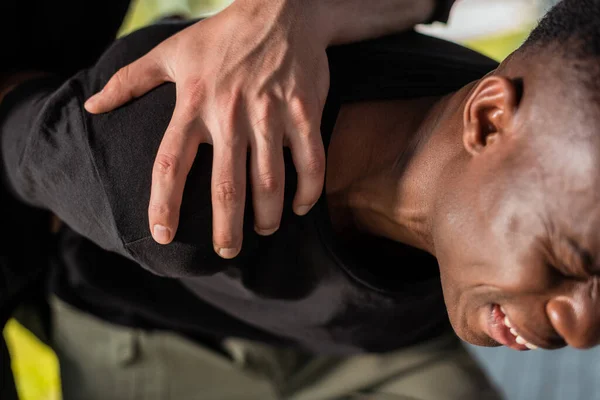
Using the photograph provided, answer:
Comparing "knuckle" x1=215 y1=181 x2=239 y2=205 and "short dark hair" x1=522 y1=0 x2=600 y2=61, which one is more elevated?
"short dark hair" x1=522 y1=0 x2=600 y2=61

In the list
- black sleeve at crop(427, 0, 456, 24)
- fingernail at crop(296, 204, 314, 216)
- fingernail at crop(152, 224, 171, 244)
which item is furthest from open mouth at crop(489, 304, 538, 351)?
black sleeve at crop(427, 0, 456, 24)

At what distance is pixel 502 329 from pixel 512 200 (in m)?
0.16

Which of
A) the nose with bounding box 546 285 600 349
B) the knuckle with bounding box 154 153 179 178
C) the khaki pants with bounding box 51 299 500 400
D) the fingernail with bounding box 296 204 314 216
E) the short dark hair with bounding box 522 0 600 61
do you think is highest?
the short dark hair with bounding box 522 0 600 61

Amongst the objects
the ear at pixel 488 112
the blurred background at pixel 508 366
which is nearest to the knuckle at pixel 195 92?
the ear at pixel 488 112

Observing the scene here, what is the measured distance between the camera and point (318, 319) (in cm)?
94

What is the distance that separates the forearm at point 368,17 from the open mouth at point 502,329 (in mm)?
373

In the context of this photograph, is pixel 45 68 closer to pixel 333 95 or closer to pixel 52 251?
pixel 52 251

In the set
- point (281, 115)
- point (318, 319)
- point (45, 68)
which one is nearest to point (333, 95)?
point (281, 115)

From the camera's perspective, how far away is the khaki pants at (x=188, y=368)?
114 cm

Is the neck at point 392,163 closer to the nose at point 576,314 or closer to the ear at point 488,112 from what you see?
the ear at point 488,112

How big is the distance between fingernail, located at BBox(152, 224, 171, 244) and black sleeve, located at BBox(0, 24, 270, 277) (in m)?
0.02

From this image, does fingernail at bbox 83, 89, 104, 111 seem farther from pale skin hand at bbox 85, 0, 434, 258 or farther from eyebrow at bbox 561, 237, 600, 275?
eyebrow at bbox 561, 237, 600, 275

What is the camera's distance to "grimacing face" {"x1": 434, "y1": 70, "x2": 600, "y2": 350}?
0.63 meters

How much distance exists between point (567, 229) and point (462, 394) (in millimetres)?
546
